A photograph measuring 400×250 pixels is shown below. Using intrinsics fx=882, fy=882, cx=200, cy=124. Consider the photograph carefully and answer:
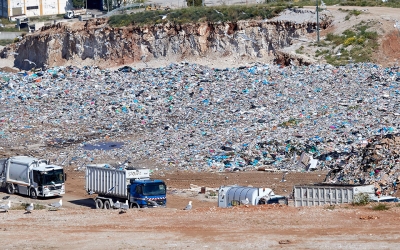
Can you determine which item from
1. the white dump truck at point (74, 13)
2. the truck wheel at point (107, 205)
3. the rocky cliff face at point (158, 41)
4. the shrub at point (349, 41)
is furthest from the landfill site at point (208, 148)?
the white dump truck at point (74, 13)

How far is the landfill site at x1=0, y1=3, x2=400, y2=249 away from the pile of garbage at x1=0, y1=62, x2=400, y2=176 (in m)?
0.08

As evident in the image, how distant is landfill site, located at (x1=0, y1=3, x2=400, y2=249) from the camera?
57.9 ft

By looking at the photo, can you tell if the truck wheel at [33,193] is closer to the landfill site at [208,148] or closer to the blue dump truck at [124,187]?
A: the landfill site at [208,148]

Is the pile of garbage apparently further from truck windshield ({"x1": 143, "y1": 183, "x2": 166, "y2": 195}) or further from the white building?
the white building

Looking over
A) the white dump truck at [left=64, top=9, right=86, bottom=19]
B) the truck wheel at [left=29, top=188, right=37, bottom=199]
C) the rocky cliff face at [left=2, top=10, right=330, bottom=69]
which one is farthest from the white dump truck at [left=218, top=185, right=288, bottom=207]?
the white dump truck at [left=64, top=9, right=86, bottom=19]

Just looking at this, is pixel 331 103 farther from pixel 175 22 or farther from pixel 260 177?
pixel 175 22

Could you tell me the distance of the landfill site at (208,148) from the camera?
17.7m

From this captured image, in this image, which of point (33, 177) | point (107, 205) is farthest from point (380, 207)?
point (33, 177)

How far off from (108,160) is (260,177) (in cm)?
633

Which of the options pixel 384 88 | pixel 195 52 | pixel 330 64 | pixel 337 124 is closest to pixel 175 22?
pixel 195 52

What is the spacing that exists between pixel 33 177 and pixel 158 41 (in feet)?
89.1

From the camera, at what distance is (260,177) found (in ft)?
89.3

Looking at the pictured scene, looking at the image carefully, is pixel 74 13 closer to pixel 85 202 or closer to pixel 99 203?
pixel 85 202

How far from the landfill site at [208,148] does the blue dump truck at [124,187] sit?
44 millimetres
